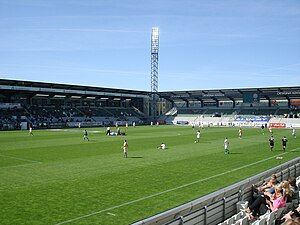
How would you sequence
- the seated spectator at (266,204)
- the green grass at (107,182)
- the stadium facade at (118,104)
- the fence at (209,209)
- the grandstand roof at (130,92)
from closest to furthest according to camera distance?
the fence at (209,209), the seated spectator at (266,204), the green grass at (107,182), the grandstand roof at (130,92), the stadium facade at (118,104)

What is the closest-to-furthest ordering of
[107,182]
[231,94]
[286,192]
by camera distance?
[286,192] < [107,182] < [231,94]

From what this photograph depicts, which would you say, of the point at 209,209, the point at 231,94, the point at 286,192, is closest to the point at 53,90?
the point at 231,94

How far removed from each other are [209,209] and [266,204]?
2140 millimetres

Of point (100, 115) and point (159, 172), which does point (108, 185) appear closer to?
point (159, 172)

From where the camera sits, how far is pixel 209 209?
8016 mm

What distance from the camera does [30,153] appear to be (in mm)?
27062

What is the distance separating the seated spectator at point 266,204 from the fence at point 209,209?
1.91ft

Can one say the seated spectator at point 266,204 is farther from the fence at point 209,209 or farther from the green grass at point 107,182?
the green grass at point 107,182

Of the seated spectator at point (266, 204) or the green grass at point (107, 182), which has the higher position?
the seated spectator at point (266, 204)

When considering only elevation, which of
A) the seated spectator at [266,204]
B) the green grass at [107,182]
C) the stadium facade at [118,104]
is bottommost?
the green grass at [107,182]

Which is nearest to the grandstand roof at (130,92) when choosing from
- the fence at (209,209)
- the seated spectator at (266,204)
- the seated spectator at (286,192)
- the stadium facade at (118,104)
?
the stadium facade at (118,104)

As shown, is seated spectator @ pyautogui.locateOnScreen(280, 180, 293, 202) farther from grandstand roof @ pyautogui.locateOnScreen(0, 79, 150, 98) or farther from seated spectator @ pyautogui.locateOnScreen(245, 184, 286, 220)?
grandstand roof @ pyautogui.locateOnScreen(0, 79, 150, 98)

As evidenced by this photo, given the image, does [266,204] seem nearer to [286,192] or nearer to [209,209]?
[286,192]

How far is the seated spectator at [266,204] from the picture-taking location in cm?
859
